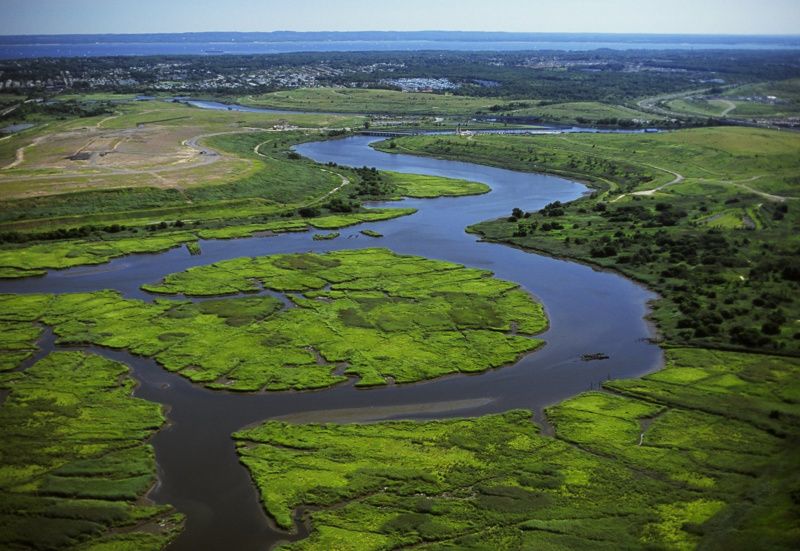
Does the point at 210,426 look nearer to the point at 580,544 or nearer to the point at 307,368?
the point at 307,368

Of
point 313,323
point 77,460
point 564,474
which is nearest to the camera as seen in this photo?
→ point 564,474

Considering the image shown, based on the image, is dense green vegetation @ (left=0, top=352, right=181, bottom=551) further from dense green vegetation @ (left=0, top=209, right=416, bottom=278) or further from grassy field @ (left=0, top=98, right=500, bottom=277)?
grassy field @ (left=0, top=98, right=500, bottom=277)

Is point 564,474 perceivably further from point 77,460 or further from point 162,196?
point 162,196

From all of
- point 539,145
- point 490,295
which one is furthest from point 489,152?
point 490,295

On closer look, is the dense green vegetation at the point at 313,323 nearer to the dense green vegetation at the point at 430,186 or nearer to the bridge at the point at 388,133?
the dense green vegetation at the point at 430,186

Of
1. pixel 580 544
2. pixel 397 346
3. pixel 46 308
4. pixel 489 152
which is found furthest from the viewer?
pixel 489 152

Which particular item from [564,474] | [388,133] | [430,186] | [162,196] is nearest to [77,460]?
[564,474]

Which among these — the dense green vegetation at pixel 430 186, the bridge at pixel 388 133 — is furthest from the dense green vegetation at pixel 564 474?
the bridge at pixel 388 133
